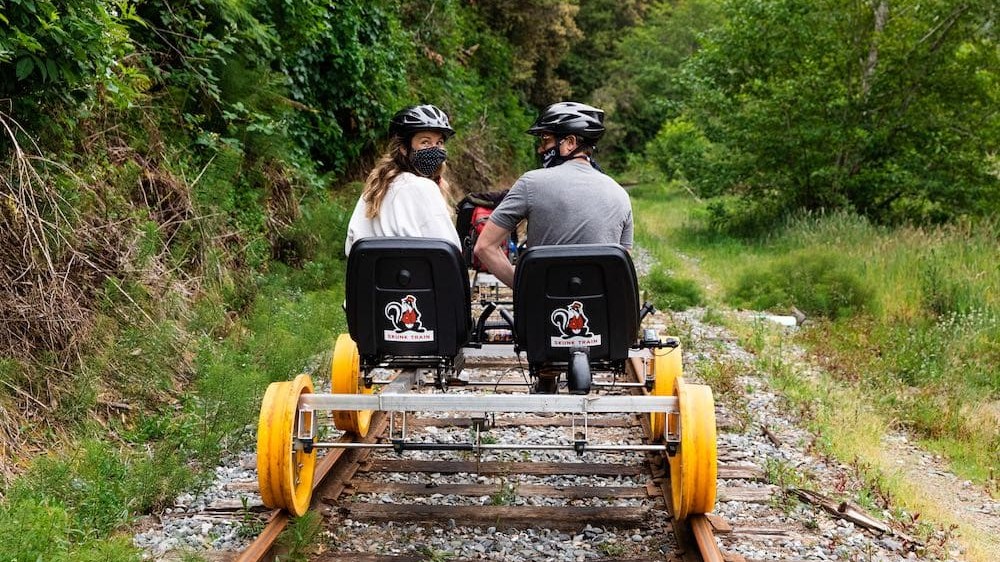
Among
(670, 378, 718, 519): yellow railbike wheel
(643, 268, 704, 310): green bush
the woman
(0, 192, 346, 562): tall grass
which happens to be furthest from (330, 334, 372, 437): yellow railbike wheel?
(643, 268, 704, 310): green bush

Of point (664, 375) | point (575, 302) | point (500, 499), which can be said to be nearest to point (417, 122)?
point (575, 302)

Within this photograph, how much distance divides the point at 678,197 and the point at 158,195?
29.7m

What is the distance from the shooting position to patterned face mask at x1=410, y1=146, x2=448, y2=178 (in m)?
5.07

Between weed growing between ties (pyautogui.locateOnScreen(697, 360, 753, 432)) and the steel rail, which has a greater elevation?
the steel rail

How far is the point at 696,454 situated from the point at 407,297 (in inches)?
64.9

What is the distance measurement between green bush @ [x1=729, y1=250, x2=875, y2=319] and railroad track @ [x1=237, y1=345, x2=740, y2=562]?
5.86 metres

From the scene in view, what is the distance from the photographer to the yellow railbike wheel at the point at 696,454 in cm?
436

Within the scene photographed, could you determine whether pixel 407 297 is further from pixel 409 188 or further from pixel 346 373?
pixel 346 373

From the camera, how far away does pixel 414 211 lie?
4.97 metres

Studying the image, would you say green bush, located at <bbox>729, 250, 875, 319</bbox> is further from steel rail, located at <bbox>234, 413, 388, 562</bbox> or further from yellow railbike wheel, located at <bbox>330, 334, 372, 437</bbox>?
steel rail, located at <bbox>234, 413, 388, 562</bbox>

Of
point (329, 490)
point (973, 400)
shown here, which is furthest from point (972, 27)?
point (329, 490)

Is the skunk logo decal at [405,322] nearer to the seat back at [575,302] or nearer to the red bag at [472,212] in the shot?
the seat back at [575,302]

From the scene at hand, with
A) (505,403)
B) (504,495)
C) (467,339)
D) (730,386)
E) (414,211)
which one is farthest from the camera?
(730,386)

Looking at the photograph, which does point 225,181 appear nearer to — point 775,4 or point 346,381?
point 346,381
